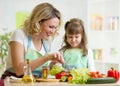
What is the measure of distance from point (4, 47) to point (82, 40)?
1.69 m

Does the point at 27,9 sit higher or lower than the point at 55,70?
higher

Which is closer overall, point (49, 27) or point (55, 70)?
point (55, 70)

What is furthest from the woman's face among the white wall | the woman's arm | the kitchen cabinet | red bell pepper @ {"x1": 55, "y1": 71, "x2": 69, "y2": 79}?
the kitchen cabinet

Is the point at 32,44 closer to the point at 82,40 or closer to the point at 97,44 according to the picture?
the point at 82,40

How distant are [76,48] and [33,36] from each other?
1.94 ft

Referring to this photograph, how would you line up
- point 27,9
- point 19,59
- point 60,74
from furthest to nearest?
point 27,9
point 19,59
point 60,74

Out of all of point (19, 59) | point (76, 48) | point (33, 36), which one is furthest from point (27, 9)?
point (19, 59)

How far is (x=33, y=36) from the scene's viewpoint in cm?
233

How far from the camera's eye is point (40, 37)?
2.38 metres

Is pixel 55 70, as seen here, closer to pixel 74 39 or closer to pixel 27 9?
pixel 74 39

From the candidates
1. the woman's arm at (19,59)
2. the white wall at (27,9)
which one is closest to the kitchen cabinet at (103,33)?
the white wall at (27,9)

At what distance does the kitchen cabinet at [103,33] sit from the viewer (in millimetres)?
4891

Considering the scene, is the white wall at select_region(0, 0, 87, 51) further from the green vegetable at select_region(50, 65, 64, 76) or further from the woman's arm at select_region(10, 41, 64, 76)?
the green vegetable at select_region(50, 65, 64, 76)

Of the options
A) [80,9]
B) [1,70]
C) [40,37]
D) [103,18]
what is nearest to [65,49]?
[40,37]
